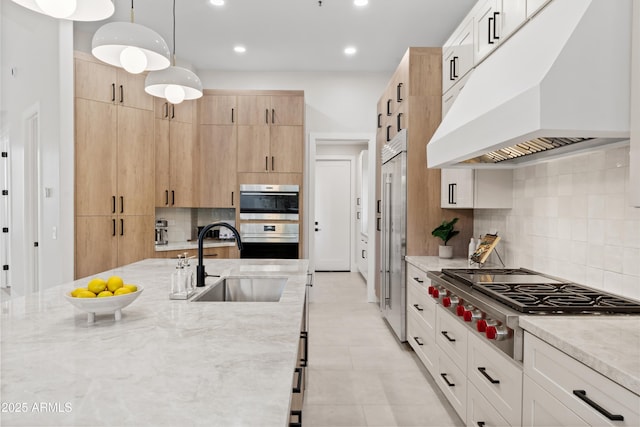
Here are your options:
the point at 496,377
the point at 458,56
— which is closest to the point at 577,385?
the point at 496,377

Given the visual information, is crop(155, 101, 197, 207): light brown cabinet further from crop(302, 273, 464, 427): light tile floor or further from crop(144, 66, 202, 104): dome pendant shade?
crop(302, 273, 464, 427): light tile floor

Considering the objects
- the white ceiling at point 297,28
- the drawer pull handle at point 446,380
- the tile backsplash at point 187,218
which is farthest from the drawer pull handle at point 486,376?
the tile backsplash at point 187,218

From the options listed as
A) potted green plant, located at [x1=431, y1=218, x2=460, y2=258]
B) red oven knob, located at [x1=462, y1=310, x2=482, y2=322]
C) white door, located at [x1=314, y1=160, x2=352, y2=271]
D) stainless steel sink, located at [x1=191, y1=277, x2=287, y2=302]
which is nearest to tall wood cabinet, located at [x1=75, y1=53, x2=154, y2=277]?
stainless steel sink, located at [x1=191, y1=277, x2=287, y2=302]

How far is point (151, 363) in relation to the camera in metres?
1.00

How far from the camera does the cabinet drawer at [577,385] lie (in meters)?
1.00

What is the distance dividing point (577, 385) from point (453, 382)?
3.88 ft

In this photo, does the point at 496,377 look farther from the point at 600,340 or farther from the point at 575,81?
the point at 575,81

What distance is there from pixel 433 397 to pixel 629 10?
2.34m

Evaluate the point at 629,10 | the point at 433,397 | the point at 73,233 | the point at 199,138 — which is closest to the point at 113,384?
the point at 629,10

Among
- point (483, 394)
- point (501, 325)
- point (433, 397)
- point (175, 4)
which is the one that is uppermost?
point (175, 4)

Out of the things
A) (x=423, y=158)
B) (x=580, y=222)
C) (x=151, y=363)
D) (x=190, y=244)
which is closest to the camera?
(x=151, y=363)

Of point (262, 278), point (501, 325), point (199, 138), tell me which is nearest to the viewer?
point (501, 325)

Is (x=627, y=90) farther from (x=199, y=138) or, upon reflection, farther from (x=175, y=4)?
(x=199, y=138)

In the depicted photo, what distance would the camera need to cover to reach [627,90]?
1405 millimetres
